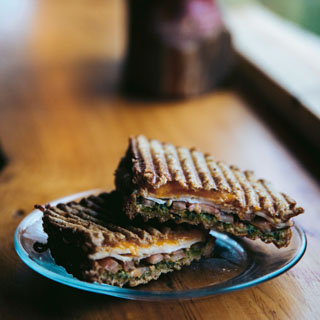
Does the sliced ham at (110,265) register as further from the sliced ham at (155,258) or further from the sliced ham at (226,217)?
the sliced ham at (226,217)

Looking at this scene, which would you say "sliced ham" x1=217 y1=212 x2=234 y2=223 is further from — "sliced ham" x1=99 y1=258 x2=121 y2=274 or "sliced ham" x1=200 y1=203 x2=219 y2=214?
"sliced ham" x1=99 y1=258 x2=121 y2=274

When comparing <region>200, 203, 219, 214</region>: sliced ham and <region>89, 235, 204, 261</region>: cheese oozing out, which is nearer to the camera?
<region>89, 235, 204, 261</region>: cheese oozing out

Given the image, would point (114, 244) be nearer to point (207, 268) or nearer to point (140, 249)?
point (140, 249)

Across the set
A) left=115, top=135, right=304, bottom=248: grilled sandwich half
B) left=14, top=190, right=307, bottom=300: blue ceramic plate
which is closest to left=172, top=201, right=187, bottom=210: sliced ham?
left=115, top=135, right=304, bottom=248: grilled sandwich half

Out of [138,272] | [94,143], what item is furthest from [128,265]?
[94,143]

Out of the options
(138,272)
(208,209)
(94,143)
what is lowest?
(94,143)

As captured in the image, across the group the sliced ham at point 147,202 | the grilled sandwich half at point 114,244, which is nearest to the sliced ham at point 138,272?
the grilled sandwich half at point 114,244

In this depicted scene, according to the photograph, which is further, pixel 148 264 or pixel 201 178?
pixel 201 178

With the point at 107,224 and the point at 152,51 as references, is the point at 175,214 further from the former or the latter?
the point at 152,51
